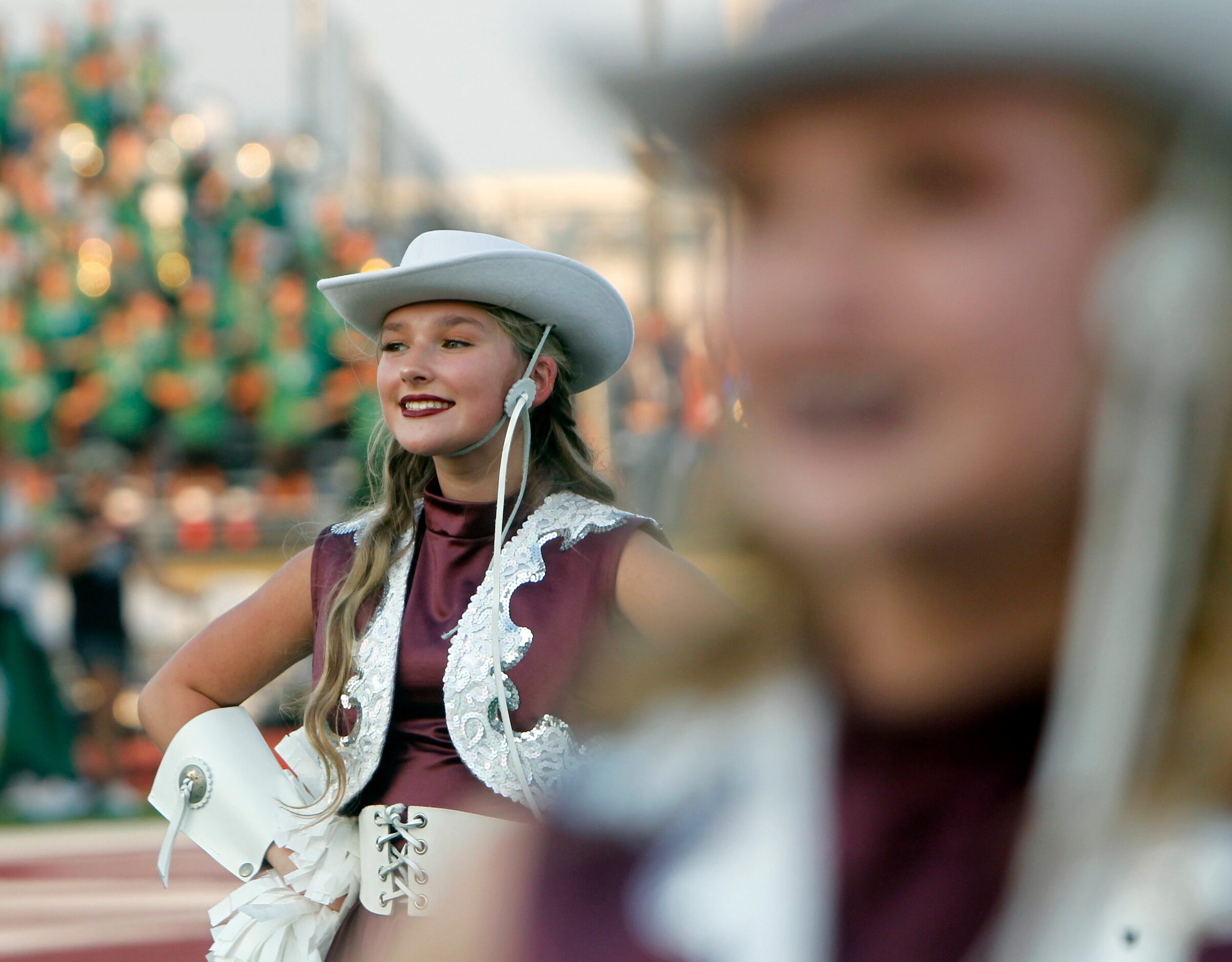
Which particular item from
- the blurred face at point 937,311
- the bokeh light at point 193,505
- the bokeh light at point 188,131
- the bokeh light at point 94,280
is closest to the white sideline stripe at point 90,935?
the bokeh light at point 193,505

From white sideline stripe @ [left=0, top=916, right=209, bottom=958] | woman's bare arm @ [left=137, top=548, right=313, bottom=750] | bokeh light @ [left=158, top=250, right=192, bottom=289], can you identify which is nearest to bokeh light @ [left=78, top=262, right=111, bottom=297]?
bokeh light @ [left=158, top=250, right=192, bottom=289]

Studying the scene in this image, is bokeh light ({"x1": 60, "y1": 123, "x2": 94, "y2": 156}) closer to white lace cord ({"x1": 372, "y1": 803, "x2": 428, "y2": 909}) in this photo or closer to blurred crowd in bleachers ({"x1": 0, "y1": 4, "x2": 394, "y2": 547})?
blurred crowd in bleachers ({"x1": 0, "y1": 4, "x2": 394, "y2": 547})

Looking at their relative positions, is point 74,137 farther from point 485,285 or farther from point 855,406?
point 855,406

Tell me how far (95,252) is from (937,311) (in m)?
12.7

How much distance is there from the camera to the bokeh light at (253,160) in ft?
44.8

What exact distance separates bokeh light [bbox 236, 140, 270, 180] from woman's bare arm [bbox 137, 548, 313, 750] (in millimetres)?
11827

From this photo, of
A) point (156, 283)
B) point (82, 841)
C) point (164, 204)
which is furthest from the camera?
point (164, 204)

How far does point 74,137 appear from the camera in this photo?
44.9 ft

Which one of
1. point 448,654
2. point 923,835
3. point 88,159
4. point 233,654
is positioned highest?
point 923,835

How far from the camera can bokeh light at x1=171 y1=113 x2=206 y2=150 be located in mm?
13500

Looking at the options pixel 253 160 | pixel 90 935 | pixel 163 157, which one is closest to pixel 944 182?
pixel 90 935

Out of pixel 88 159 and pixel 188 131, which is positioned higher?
pixel 188 131

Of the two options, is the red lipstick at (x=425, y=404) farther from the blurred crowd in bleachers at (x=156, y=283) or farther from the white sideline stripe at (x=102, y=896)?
the blurred crowd in bleachers at (x=156, y=283)

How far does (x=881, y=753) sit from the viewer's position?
698 mm
